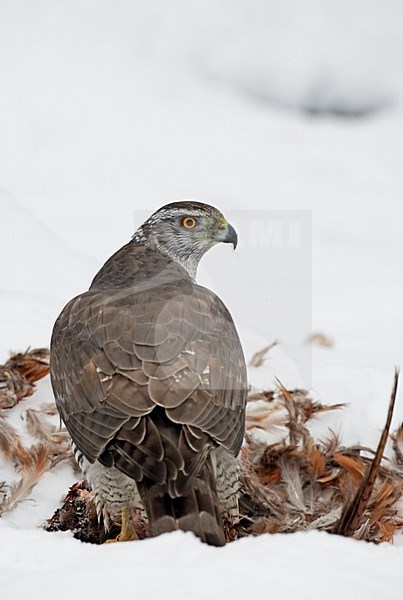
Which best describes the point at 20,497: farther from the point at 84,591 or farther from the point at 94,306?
the point at 84,591

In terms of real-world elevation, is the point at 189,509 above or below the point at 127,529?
above

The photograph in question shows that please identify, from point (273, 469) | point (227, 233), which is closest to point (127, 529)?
point (273, 469)

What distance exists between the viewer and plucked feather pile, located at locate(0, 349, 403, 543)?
3.14 meters

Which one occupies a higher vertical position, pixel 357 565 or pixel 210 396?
pixel 210 396

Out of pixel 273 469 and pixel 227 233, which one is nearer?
pixel 273 469

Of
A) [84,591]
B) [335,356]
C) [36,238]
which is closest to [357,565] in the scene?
[84,591]

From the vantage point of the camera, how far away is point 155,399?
2.54m

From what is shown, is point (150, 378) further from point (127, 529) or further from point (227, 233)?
point (227, 233)

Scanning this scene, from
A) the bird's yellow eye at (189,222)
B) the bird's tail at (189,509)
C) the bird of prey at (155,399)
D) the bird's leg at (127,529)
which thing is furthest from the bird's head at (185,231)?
the bird's tail at (189,509)

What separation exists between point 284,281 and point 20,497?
298cm

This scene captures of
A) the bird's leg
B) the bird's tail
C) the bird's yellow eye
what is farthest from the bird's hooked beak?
the bird's tail

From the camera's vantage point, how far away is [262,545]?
2.05 m

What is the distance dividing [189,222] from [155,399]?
5.75 ft

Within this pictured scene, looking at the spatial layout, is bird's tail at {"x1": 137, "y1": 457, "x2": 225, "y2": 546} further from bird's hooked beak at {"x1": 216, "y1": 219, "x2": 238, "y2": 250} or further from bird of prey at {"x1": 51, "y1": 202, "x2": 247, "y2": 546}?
bird's hooked beak at {"x1": 216, "y1": 219, "x2": 238, "y2": 250}
